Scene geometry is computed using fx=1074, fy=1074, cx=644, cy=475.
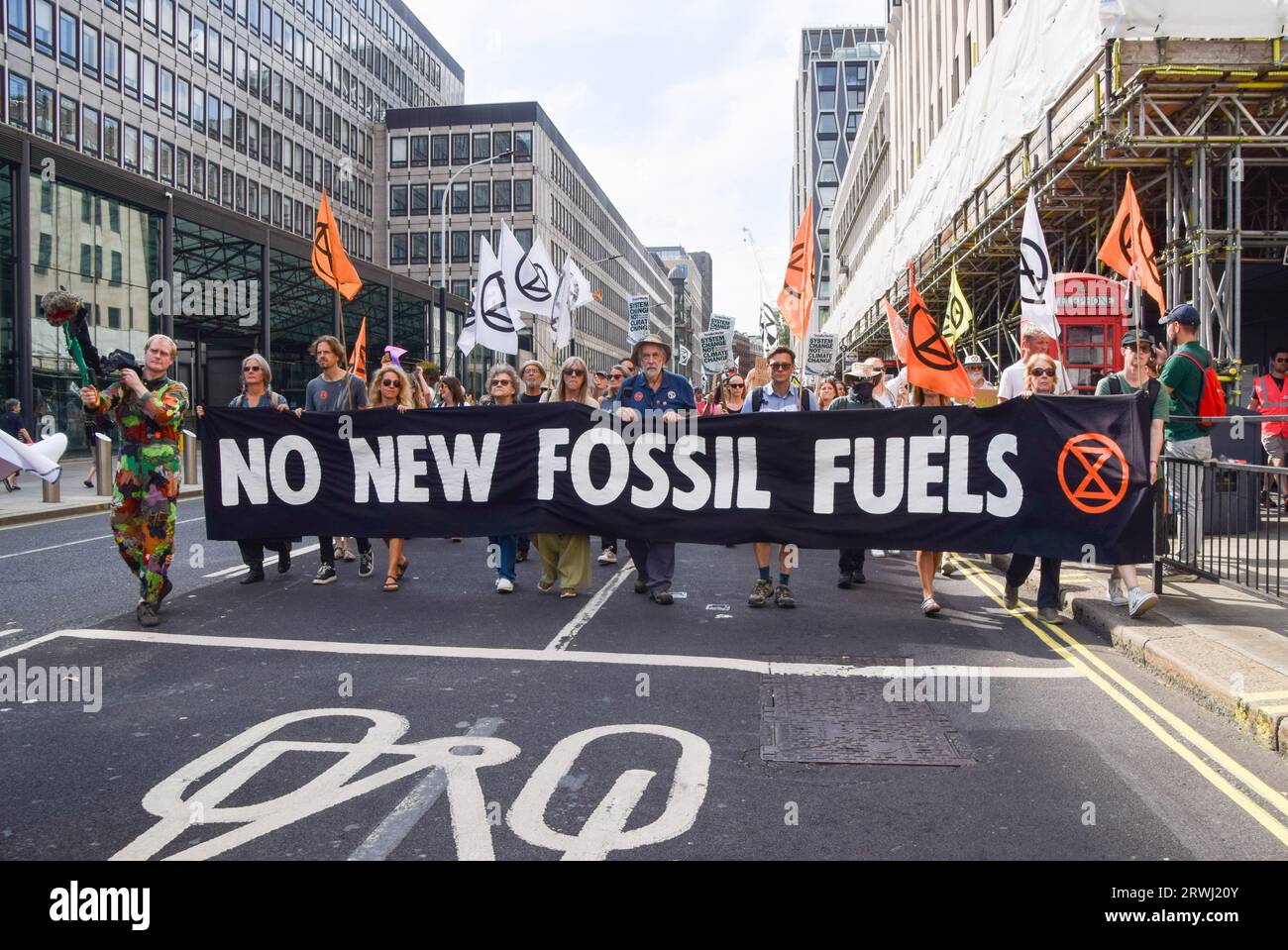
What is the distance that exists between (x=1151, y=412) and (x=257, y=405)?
283 inches

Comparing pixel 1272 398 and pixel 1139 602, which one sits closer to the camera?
pixel 1139 602

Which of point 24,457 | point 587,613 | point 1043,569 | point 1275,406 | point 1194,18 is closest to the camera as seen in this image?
point 24,457

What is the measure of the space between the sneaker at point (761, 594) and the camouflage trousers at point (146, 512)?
4.21 metres

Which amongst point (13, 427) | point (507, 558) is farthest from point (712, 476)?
point (13, 427)

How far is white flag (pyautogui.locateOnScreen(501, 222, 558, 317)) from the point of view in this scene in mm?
16766

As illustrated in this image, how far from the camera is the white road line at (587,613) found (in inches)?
271

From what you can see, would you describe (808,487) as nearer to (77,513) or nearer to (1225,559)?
(1225,559)

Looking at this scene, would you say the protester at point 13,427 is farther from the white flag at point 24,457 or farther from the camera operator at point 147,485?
the white flag at point 24,457

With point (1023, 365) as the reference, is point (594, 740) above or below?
below

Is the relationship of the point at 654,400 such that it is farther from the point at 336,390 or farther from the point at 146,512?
the point at 146,512

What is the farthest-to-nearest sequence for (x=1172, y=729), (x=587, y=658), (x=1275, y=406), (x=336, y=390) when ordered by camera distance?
1. (x=1275, y=406)
2. (x=336, y=390)
3. (x=587, y=658)
4. (x=1172, y=729)

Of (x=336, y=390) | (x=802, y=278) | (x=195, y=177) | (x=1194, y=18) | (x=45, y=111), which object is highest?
(x=195, y=177)

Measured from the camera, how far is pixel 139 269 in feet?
101

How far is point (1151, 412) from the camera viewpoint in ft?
24.7
